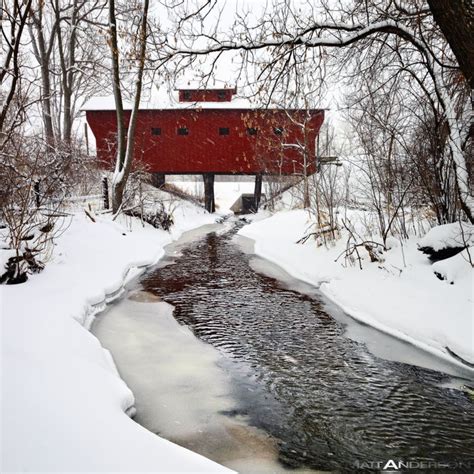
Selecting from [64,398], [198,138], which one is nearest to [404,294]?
[64,398]

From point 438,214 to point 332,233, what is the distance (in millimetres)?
2921

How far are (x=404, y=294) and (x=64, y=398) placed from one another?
15.6 feet

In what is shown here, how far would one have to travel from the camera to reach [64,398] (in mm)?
3012

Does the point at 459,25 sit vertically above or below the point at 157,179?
above

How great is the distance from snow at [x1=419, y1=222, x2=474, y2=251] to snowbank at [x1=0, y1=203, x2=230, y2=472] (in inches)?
189

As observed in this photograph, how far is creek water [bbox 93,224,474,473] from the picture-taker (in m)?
3.13

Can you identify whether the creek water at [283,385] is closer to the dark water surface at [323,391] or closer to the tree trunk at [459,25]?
the dark water surface at [323,391]

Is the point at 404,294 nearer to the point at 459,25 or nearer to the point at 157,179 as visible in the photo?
the point at 459,25

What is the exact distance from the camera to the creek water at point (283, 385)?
3.13m

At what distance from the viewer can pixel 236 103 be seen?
23.6 metres

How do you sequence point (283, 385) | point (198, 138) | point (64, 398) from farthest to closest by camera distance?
1. point (198, 138)
2. point (283, 385)
3. point (64, 398)

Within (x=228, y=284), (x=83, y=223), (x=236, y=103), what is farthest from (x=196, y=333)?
(x=236, y=103)

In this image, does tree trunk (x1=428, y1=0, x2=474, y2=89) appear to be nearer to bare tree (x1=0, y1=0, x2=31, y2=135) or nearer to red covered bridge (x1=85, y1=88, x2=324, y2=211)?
bare tree (x1=0, y1=0, x2=31, y2=135)

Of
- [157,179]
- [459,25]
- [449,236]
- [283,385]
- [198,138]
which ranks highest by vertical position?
[198,138]
